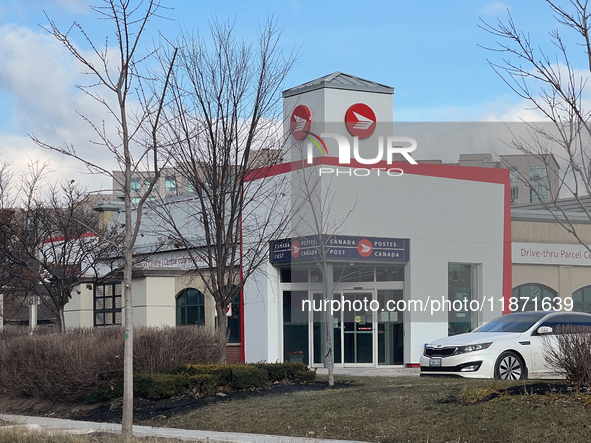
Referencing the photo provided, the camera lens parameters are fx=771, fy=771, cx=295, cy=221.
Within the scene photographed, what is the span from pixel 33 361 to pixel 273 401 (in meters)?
6.25

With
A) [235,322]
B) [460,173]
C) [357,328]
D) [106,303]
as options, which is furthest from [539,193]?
[106,303]

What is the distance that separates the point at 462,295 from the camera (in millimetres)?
26328

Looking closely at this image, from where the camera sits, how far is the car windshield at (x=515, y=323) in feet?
50.1

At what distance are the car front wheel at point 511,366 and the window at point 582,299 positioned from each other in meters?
17.8

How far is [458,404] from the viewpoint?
10.4 meters

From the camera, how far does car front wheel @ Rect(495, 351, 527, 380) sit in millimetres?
14562

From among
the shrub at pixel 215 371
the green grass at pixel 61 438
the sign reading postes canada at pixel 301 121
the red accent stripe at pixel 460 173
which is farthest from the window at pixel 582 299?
the green grass at pixel 61 438

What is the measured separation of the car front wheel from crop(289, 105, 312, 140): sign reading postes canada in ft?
44.0

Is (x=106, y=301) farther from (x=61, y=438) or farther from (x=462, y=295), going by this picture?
(x=61, y=438)

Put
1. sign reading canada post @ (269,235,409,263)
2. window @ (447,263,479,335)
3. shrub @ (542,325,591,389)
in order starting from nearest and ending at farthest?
shrub @ (542,325,591,389) < sign reading canada post @ (269,235,409,263) < window @ (447,263,479,335)

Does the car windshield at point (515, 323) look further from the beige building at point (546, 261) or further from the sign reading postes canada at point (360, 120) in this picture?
the beige building at point (546, 261)

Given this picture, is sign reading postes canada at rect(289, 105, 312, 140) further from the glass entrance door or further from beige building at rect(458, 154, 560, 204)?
beige building at rect(458, 154, 560, 204)

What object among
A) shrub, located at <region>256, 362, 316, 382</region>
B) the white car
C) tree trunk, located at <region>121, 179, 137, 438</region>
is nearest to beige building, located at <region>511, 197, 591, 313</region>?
the white car

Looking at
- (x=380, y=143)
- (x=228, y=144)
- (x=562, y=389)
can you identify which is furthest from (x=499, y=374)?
(x=380, y=143)
